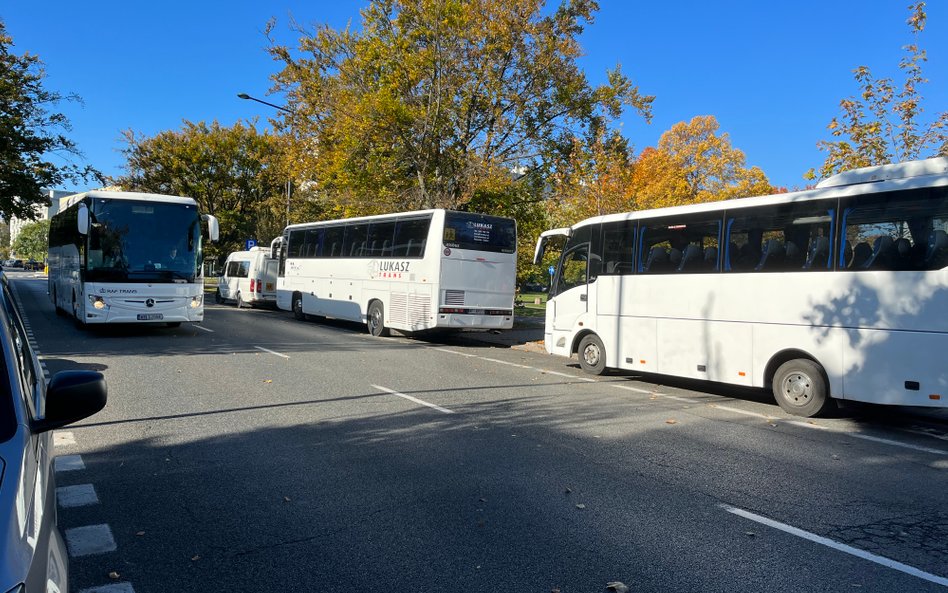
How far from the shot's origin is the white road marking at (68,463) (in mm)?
5629

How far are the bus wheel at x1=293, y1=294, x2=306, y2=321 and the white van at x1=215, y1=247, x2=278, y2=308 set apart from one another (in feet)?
14.8

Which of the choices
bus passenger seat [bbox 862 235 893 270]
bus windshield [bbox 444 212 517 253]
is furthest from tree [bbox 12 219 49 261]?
bus passenger seat [bbox 862 235 893 270]

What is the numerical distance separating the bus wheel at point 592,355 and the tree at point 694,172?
43.8ft

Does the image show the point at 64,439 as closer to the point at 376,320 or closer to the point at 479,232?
the point at 479,232

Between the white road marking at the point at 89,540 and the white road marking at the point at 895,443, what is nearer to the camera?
the white road marking at the point at 89,540

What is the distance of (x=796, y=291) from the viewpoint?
9297mm

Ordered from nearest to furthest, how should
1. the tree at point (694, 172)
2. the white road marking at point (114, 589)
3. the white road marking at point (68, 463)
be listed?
the white road marking at point (114, 589) → the white road marking at point (68, 463) → the tree at point (694, 172)

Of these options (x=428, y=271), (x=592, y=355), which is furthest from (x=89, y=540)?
(x=428, y=271)

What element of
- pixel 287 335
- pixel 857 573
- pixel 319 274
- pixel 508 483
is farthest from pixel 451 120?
pixel 857 573

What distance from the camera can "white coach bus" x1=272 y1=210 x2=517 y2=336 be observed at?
17.1 metres

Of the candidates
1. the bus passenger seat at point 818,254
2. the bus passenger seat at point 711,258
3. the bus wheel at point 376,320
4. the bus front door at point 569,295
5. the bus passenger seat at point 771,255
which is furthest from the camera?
the bus wheel at point 376,320

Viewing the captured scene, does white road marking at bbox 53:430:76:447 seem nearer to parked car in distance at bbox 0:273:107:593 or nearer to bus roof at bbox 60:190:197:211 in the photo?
parked car in distance at bbox 0:273:107:593

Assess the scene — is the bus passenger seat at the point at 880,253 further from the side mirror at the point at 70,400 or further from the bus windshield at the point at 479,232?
the bus windshield at the point at 479,232

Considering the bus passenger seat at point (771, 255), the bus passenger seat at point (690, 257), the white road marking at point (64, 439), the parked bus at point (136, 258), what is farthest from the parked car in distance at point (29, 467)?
the parked bus at point (136, 258)
